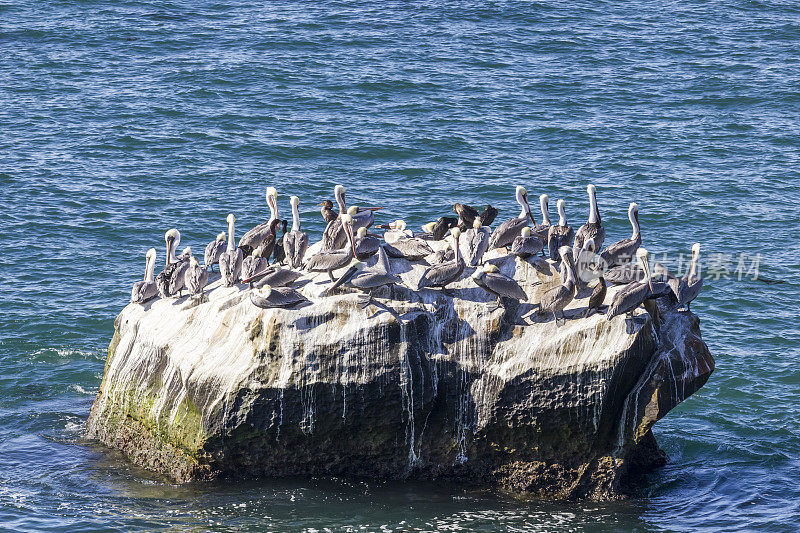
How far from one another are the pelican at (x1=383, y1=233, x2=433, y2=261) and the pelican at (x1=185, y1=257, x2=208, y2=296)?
112 inches

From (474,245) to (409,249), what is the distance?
98 centimetres

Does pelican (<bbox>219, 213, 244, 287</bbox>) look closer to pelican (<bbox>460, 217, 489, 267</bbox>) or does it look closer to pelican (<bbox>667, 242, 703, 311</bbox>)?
pelican (<bbox>460, 217, 489, 267</bbox>)

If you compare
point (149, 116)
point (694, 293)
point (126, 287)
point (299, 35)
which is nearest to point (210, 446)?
point (694, 293)

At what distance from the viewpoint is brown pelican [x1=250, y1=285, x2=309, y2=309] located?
48.7ft

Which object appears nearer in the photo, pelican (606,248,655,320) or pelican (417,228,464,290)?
pelican (606,248,655,320)

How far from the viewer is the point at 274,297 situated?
14883 mm

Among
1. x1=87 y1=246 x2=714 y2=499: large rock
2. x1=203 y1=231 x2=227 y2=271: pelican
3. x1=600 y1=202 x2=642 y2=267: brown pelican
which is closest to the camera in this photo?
x1=87 y1=246 x2=714 y2=499: large rock

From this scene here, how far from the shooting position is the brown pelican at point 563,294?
14875mm

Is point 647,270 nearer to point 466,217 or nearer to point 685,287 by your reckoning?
point 685,287

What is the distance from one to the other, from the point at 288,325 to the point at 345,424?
164 cm

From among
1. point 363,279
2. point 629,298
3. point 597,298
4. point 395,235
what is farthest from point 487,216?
point 629,298

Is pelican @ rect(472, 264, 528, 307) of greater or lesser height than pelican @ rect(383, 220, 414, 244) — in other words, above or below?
below

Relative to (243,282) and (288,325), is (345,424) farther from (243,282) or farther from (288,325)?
(243,282)

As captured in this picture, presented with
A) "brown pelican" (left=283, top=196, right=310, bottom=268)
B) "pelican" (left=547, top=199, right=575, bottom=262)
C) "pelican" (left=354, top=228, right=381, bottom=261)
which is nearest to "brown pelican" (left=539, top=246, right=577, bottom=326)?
"pelican" (left=547, top=199, right=575, bottom=262)
